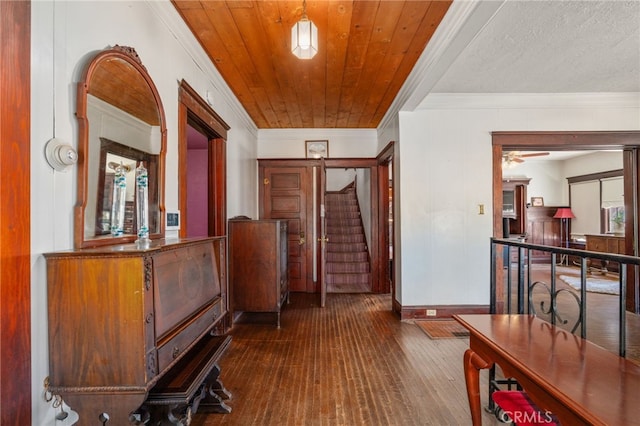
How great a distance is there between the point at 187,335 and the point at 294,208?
3.69m

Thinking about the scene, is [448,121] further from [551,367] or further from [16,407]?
[16,407]

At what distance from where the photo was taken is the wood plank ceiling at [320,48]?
6.73 ft

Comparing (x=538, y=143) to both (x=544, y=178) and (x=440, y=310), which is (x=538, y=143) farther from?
(x=544, y=178)

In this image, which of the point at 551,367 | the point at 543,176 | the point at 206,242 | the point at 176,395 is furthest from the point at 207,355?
the point at 543,176

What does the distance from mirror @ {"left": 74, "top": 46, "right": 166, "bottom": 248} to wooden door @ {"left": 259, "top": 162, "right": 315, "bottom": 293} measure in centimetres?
317

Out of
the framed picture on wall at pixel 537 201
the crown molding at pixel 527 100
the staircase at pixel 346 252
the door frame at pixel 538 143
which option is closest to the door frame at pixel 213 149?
the crown molding at pixel 527 100

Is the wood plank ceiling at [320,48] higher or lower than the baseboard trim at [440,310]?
higher

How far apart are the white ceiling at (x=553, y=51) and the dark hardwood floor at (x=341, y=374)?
8.61 ft

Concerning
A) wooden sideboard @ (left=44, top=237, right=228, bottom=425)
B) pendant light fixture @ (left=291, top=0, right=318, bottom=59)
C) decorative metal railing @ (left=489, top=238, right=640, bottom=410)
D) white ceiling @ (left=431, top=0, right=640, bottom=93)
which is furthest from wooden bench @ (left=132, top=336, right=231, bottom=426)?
white ceiling @ (left=431, top=0, right=640, bottom=93)

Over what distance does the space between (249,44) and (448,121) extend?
8.19 feet

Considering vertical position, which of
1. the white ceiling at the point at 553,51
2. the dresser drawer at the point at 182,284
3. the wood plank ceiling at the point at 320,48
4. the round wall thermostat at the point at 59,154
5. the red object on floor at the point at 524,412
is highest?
the white ceiling at the point at 553,51

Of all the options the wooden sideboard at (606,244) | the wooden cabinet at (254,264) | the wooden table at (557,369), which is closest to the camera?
the wooden table at (557,369)

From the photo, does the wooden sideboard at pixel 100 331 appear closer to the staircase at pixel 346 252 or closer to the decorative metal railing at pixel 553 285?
the decorative metal railing at pixel 553 285

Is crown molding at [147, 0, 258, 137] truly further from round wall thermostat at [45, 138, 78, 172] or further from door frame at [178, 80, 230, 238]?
round wall thermostat at [45, 138, 78, 172]
